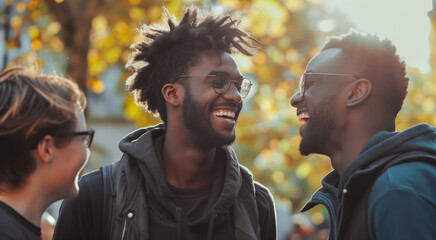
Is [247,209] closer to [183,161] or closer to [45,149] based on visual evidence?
[183,161]

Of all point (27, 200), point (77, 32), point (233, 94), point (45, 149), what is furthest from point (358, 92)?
point (77, 32)

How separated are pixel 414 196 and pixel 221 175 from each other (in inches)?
70.6

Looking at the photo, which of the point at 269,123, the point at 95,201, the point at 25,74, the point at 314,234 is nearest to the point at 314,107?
the point at 95,201

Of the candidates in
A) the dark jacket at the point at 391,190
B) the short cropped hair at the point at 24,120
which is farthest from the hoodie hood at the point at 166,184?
the short cropped hair at the point at 24,120

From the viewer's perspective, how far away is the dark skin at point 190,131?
14.4 feet

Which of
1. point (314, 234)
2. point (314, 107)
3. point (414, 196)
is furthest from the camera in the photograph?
point (314, 234)

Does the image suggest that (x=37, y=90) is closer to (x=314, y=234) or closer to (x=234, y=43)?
(x=234, y=43)

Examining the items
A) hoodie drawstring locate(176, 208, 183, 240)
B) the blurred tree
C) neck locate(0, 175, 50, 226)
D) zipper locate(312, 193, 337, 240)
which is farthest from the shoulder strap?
the blurred tree

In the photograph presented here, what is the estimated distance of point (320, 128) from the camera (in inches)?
156

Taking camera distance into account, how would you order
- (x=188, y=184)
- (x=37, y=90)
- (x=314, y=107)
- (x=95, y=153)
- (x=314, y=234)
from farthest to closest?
(x=95, y=153) → (x=314, y=234) → (x=188, y=184) → (x=314, y=107) → (x=37, y=90)

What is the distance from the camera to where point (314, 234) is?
1573 cm

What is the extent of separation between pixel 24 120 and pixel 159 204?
1.30m

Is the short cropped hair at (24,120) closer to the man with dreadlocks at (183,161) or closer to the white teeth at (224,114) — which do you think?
the man with dreadlocks at (183,161)

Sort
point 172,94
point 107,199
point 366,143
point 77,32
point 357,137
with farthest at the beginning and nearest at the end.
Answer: point 77,32
point 172,94
point 107,199
point 357,137
point 366,143
